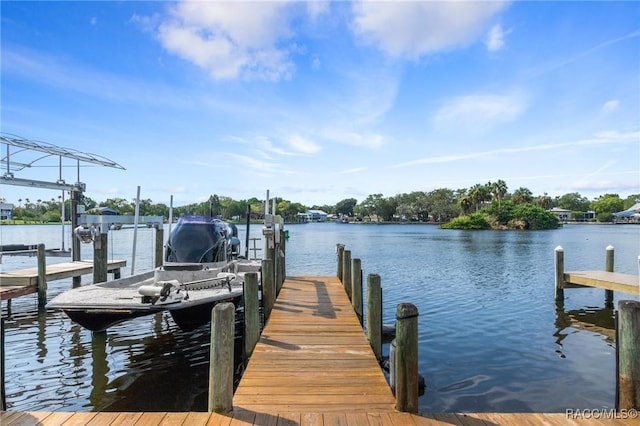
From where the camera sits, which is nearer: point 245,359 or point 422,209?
point 245,359

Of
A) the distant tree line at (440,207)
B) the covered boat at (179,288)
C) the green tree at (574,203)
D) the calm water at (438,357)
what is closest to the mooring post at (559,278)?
the calm water at (438,357)

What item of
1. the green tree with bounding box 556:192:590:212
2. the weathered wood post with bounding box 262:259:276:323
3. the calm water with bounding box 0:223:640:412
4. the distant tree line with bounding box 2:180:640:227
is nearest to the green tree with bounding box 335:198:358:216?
the distant tree line with bounding box 2:180:640:227

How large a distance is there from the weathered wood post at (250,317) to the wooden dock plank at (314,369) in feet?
0.57

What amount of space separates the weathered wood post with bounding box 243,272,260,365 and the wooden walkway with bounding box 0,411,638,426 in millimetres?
2697

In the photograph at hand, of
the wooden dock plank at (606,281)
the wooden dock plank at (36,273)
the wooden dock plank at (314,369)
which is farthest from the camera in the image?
the wooden dock plank at (36,273)

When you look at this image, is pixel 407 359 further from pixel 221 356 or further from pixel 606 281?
pixel 606 281

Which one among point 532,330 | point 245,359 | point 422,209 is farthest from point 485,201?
point 245,359

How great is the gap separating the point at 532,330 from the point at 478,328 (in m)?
1.55

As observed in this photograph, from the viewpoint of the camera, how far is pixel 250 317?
24.1 feet

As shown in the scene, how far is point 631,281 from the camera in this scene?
1312 centimetres

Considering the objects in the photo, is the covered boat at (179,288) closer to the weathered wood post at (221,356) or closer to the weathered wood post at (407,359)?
the weathered wood post at (221,356)

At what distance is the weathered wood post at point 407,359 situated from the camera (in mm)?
4430

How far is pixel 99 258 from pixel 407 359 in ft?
43.6

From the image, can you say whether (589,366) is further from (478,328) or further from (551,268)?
(551,268)
